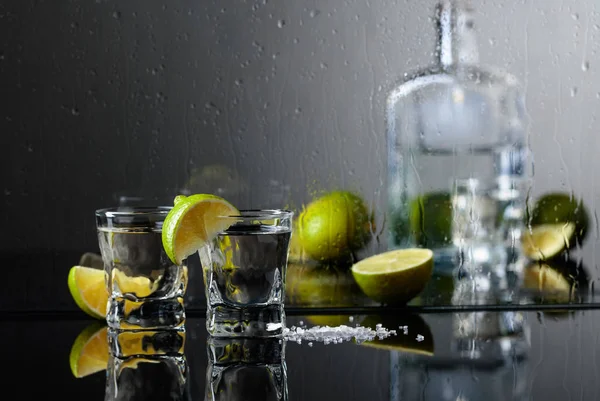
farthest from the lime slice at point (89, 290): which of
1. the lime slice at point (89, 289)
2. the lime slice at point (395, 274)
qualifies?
the lime slice at point (395, 274)

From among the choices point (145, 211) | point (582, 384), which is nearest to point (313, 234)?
point (145, 211)

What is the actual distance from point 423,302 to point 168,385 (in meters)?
0.52

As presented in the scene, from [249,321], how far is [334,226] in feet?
0.91

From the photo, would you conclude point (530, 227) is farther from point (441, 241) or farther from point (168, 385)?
point (168, 385)

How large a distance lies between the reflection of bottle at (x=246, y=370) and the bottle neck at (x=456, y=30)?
500 mm

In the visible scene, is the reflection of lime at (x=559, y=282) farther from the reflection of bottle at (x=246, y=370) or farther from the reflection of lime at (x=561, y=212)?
the reflection of bottle at (x=246, y=370)

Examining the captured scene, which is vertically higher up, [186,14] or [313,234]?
[186,14]

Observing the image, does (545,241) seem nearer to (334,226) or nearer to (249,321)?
(334,226)

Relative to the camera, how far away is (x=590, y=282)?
121 cm

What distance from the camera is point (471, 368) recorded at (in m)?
0.82

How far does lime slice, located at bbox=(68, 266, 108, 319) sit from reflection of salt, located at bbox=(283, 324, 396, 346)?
0.26 m

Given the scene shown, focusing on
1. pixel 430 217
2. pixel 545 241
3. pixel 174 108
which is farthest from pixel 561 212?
pixel 174 108

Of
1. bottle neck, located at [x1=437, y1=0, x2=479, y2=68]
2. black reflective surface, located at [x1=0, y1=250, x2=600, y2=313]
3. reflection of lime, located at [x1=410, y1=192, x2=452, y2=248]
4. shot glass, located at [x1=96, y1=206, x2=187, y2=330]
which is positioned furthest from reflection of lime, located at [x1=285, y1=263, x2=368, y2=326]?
bottle neck, located at [x1=437, y1=0, x2=479, y2=68]

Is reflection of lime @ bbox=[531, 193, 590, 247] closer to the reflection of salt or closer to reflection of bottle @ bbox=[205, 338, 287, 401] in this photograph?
the reflection of salt
